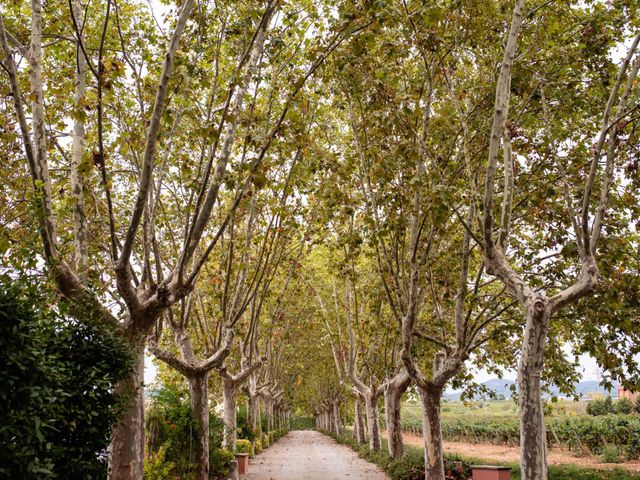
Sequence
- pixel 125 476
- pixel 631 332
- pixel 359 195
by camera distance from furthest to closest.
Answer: pixel 359 195
pixel 631 332
pixel 125 476

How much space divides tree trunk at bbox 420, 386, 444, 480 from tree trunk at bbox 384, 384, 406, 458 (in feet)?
20.5

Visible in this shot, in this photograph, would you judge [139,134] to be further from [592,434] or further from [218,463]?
[592,434]

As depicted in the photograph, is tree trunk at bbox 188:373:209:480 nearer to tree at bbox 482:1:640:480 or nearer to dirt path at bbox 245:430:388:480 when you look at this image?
dirt path at bbox 245:430:388:480

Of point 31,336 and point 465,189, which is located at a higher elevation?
point 465,189

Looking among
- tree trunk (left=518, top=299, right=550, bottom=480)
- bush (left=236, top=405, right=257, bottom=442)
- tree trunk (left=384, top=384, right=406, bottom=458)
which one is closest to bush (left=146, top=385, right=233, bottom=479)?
tree trunk (left=384, top=384, right=406, bottom=458)

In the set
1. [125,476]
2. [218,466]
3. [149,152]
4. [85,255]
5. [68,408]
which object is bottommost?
[218,466]

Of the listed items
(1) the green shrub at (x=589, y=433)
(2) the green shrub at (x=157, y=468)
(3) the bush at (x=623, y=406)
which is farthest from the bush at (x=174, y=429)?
(3) the bush at (x=623, y=406)

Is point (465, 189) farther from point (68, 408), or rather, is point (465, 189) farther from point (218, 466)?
point (218, 466)

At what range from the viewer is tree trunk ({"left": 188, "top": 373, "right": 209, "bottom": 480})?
11687mm

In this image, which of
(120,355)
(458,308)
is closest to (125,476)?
(120,355)

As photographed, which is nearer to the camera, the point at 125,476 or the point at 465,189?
the point at 125,476

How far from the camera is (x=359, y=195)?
11.7m

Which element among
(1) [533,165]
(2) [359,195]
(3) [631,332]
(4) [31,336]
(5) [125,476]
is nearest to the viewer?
(4) [31,336]

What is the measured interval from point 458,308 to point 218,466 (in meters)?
8.88
